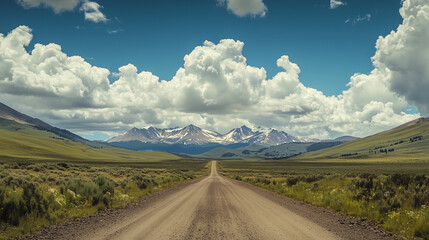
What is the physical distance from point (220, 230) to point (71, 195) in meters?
9.42

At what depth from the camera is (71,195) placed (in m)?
14.4

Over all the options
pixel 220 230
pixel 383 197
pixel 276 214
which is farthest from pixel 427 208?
pixel 220 230

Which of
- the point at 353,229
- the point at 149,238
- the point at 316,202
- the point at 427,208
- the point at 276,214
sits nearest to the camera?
the point at 149,238

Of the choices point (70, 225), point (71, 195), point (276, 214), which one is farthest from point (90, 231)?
point (276, 214)

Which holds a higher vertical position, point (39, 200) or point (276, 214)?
point (39, 200)

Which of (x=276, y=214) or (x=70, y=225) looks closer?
(x=70, y=225)

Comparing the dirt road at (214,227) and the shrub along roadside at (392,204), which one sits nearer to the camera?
the dirt road at (214,227)

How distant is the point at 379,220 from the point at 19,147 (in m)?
221

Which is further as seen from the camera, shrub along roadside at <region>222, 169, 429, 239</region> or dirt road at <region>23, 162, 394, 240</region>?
shrub along roadside at <region>222, 169, 429, 239</region>

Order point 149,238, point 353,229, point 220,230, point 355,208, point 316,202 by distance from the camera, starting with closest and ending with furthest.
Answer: point 149,238 → point 220,230 → point 353,229 → point 355,208 → point 316,202

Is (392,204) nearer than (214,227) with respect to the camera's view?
No

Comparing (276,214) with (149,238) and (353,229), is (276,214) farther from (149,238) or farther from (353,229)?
(149,238)

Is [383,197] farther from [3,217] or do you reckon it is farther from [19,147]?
[19,147]

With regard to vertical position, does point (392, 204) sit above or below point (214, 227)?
above
